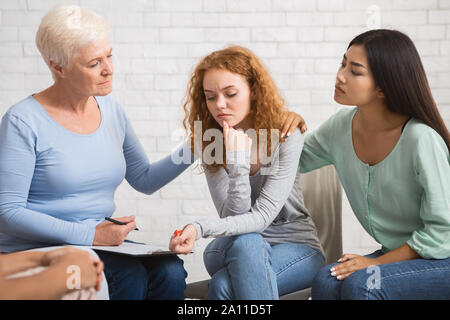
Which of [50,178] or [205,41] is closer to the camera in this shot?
[50,178]

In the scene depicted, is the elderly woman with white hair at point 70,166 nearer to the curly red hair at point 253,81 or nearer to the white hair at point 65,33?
the white hair at point 65,33

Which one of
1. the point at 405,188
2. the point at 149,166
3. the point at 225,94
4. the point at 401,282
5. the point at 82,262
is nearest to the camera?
the point at 82,262

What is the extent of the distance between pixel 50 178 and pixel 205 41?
1422 mm

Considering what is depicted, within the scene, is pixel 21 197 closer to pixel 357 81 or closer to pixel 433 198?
pixel 357 81

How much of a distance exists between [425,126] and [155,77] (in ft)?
5.10

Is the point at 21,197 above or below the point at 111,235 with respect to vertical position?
above

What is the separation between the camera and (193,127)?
5.80ft

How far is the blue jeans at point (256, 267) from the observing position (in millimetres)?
1369

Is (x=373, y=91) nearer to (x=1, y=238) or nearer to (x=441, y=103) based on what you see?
(x=1, y=238)

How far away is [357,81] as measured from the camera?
1465 mm

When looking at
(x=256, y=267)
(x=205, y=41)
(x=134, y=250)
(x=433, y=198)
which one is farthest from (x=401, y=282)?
(x=205, y=41)

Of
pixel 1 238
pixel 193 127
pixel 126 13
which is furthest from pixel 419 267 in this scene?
pixel 126 13

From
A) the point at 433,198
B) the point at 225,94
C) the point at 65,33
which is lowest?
the point at 433,198

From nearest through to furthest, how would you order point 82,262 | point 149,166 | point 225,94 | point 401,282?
point 82,262 → point 401,282 → point 225,94 → point 149,166
